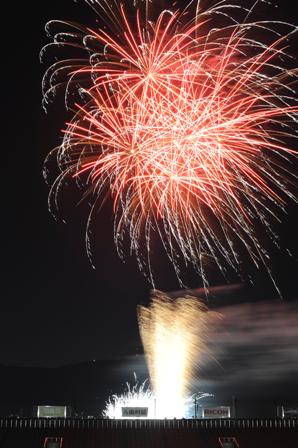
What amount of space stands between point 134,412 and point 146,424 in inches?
166

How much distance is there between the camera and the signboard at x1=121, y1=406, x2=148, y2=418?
101 ft

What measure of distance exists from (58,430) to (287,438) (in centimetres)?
947

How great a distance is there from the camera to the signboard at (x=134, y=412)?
30.9 metres

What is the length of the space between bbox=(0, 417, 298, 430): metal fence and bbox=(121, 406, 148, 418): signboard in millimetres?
4017

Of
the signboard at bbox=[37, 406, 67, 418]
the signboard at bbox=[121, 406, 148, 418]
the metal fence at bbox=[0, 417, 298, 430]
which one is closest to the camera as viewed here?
the metal fence at bbox=[0, 417, 298, 430]

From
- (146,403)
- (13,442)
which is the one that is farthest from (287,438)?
(146,403)

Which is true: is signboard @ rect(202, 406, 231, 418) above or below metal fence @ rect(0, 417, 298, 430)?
above

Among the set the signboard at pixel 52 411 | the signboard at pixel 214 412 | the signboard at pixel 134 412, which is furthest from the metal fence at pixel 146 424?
the signboard at pixel 52 411

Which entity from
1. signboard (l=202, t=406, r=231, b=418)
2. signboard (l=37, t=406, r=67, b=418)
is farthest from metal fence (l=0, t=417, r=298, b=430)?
signboard (l=37, t=406, r=67, b=418)

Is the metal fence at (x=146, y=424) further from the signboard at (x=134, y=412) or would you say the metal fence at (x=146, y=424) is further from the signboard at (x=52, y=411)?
the signboard at (x=52, y=411)

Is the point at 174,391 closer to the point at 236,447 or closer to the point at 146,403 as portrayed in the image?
the point at 146,403

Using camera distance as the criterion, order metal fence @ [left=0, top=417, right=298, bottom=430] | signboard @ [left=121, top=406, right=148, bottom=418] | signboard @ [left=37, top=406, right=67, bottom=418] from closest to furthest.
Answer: metal fence @ [left=0, top=417, right=298, bottom=430] → signboard @ [left=121, top=406, right=148, bottom=418] → signboard @ [left=37, top=406, right=67, bottom=418]

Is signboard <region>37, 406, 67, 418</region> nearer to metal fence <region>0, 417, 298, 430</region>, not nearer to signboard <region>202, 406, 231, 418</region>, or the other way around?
metal fence <region>0, 417, 298, 430</region>

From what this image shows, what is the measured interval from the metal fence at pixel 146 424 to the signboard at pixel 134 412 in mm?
4017
